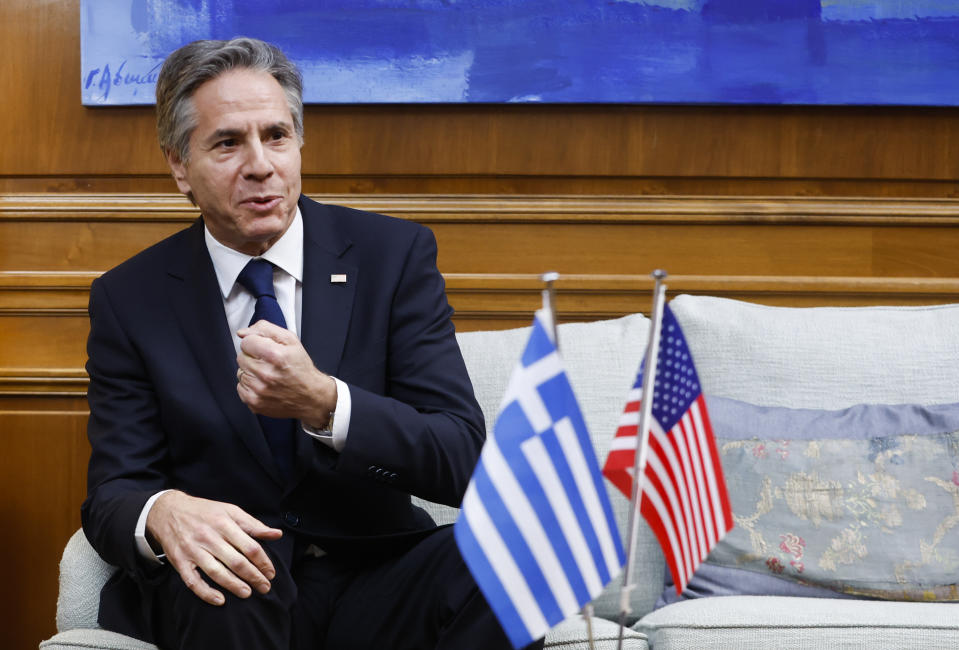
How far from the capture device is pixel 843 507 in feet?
5.86

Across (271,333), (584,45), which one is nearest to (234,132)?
(271,333)

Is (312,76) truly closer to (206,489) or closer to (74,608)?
(206,489)

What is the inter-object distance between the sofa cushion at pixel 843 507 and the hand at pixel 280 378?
0.79 metres

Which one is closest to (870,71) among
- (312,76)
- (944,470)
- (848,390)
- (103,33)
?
(848,390)

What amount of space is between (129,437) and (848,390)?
1.37 meters

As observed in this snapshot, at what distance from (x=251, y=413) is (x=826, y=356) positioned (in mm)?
1150

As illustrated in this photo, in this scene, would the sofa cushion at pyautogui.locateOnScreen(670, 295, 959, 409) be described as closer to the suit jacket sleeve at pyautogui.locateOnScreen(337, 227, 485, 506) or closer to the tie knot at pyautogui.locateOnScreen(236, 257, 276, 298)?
the suit jacket sleeve at pyautogui.locateOnScreen(337, 227, 485, 506)

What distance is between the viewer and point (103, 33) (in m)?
2.34

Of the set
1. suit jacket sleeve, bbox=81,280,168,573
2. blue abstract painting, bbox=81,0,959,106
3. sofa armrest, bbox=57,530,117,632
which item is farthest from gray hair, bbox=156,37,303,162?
sofa armrest, bbox=57,530,117,632

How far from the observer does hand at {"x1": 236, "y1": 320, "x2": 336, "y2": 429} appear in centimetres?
139

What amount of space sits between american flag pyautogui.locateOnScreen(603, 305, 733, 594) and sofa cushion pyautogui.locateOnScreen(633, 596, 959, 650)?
0.52 metres

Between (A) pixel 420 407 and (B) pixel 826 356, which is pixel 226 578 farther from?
(B) pixel 826 356

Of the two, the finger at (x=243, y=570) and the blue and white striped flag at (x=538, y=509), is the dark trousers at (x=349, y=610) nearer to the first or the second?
the finger at (x=243, y=570)
